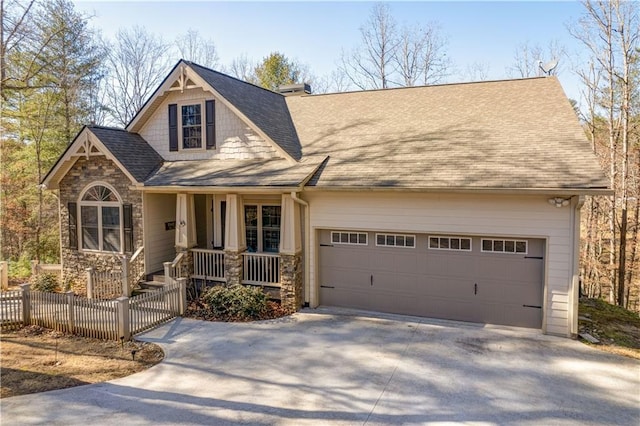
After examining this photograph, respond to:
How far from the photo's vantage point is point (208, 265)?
40.2ft

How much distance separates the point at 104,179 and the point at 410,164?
9195 mm

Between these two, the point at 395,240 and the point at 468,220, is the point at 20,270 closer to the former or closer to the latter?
the point at 395,240

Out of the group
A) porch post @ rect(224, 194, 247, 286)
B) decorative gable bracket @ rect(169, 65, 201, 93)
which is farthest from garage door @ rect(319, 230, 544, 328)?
decorative gable bracket @ rect(169, 65, 201, 93)

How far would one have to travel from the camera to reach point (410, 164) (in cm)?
1061

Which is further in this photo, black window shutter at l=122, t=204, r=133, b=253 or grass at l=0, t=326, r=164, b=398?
black window shutter at l=122, t=204, r=133, b=253

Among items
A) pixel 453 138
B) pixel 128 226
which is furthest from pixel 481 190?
pixel 128 226

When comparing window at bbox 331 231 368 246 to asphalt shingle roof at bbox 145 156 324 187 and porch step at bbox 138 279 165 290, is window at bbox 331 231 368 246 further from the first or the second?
porch step at bbox 138 279 165 290

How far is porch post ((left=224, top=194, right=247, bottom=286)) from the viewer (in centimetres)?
1155

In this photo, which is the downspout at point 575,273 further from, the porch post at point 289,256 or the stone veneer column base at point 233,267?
the stone veneer column base at point 233,267

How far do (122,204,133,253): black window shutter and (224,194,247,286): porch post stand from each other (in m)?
3.28

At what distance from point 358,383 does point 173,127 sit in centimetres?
1021

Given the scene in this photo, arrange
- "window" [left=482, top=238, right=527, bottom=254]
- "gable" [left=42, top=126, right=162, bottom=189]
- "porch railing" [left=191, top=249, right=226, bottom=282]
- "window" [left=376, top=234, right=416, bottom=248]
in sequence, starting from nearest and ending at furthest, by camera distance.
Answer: "window" [left=482, top=238, right=527, bottom=254] < "window" [left=376, top=234, right=416, bottom=248] < "porch railing" [left=191, top=249, right=226, bottom=282] < "gable" [left=42, top=126, right=162, bottom=189]

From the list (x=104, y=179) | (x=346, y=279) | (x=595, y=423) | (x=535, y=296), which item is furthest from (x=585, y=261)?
(x=104, y=179)

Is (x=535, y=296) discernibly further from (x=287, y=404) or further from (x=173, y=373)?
(x=173, y=373)
